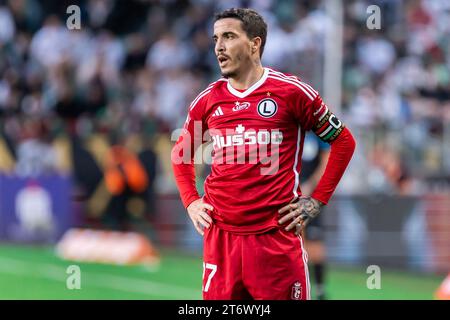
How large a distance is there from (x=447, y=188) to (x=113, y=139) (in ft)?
18.6

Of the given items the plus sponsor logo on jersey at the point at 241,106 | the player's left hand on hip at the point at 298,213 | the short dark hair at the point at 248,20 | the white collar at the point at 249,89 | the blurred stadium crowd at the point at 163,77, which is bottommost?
the player's left hand on hip at the point at 298,213

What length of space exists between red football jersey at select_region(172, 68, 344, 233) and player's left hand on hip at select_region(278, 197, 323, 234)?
44 mm

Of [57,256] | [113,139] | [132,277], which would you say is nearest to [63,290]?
[132,277]

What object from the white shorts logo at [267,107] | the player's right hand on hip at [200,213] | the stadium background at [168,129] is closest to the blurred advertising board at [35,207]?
the stadium background at [168,129]

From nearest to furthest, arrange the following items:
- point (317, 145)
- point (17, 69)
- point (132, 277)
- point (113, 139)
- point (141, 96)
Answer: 1. point (317, 145)
2. point (132, 277)
3. point (113, 139)
4. point (141, 96)
5. point (17, 69)

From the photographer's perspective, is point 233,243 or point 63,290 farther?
point 63,290

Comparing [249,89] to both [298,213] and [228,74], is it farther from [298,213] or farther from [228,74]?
[298,213]

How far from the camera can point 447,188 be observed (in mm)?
16219

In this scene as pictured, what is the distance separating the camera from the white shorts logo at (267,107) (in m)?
6.28

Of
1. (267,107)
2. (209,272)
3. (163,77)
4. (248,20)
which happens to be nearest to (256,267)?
(209,272)

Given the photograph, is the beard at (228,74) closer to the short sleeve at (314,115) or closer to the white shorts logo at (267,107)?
the white shorts logo at (267,107)

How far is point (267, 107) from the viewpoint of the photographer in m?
6.29

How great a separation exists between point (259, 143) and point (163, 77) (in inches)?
530
